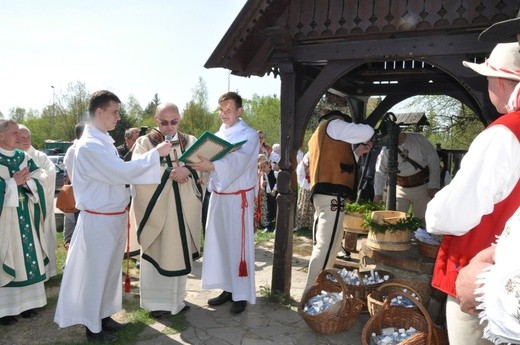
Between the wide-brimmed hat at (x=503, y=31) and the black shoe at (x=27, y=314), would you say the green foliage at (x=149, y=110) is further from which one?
the wide-brimmed hat at (x=503, y=31)

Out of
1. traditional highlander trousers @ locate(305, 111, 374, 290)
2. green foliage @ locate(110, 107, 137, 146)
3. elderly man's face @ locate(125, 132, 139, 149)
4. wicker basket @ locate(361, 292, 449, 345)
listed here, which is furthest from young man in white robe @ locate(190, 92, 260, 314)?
green foliage @ locate(110, 107, 137, 146)

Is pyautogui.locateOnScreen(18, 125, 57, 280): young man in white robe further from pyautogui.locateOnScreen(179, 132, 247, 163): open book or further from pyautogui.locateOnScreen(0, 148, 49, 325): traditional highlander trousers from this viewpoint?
pyautogui.locateOnScreen(179, 132, 247, 163): open book

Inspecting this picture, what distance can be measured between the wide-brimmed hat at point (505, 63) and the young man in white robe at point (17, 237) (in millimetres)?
4032

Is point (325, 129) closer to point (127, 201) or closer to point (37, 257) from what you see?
point (127, 201)

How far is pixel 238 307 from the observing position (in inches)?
175

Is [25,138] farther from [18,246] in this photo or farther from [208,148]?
[208,148]

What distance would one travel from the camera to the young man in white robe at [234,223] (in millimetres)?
4449

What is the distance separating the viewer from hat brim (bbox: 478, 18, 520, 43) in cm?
196

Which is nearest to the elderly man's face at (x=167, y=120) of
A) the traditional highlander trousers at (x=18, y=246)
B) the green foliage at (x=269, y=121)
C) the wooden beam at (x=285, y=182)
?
the wooden beam at (x=285, y=182)

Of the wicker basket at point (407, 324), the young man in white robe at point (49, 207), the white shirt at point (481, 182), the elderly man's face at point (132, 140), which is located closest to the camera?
Result: the white shirt at point (481, 182)

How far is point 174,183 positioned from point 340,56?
205cm

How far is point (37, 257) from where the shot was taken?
4.34 metres

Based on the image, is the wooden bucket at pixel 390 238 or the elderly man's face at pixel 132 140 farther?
the elderly man's face at pixel 132 140

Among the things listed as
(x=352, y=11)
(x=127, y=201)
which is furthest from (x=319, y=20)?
(x=127, y=201)
